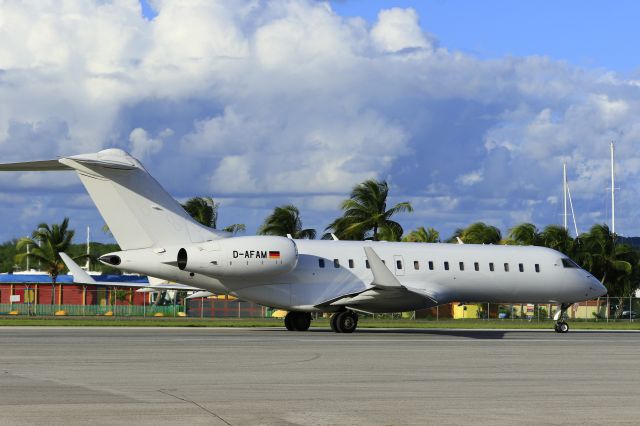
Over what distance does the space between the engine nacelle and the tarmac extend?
15.0 ft

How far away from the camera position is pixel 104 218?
32.0 meters

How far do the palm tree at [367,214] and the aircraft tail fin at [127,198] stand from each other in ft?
116

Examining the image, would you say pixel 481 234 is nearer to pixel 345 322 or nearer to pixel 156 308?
pixel 156 308

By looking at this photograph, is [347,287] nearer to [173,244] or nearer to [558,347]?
[173,244]

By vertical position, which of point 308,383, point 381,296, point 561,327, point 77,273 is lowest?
point 308,383

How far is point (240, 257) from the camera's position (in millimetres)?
32562

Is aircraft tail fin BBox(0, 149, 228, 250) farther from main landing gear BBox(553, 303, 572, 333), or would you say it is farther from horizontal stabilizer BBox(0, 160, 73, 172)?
main landing gear BBox(553, 303, 572, 333)

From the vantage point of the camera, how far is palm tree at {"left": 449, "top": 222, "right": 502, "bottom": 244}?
7675cm

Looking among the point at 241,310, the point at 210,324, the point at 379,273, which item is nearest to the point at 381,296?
the point at 379,273

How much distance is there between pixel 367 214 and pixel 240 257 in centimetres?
3657

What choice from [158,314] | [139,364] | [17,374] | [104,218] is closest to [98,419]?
[17,374]

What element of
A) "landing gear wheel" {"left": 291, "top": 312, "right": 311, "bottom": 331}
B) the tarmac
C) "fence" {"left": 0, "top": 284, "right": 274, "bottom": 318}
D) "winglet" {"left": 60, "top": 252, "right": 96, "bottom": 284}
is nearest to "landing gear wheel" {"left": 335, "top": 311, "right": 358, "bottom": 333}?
"landing gear wheel" {"left": 291, "top": 312, "right": 311, "bottom": 331}

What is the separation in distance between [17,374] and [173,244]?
1509 cm

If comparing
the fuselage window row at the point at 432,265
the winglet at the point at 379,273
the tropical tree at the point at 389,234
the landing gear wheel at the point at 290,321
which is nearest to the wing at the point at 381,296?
the winglet at the point at 379,273
